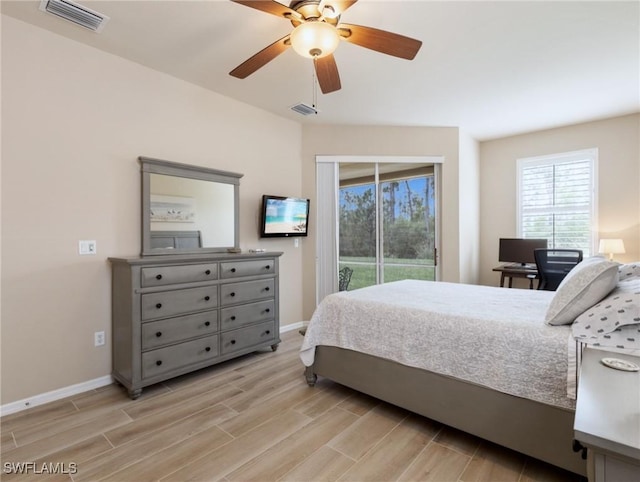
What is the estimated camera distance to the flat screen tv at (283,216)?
4.04 meters

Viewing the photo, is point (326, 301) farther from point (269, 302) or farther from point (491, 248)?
point (491, 248)

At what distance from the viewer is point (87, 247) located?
9.09ft

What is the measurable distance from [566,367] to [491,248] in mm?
4177

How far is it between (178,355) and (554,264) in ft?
13.5

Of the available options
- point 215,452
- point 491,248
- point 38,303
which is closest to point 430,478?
point 215,452

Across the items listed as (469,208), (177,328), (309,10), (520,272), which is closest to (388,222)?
(469,208)

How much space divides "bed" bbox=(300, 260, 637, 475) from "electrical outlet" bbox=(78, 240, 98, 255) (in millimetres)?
1884

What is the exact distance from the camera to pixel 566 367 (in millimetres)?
1622

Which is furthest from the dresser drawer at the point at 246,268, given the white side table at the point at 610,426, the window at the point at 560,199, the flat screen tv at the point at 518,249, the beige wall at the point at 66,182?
the window at the point at 560,199

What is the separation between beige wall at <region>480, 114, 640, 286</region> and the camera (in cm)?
432

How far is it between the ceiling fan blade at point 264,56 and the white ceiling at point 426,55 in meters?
0.35
